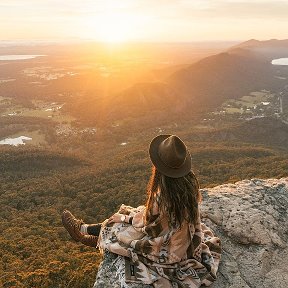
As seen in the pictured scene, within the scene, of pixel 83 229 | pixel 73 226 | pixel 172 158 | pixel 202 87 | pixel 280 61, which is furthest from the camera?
pixel 280 61

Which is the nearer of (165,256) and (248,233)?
(165,256)

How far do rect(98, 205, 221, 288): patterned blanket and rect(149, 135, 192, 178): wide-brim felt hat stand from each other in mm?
614

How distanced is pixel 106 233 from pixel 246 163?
2957 centimetres

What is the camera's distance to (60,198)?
2755 cm

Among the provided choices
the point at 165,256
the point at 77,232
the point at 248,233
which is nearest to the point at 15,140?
the point at 77,232

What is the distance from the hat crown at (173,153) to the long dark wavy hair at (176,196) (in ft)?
0.78

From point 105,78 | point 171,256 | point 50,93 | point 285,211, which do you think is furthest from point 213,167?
point 105,78

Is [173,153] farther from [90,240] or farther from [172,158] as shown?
[90,240]

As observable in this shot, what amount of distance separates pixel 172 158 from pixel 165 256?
1332mm

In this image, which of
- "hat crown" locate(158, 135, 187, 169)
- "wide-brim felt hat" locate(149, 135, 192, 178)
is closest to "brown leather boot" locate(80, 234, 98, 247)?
"wide-brim felt hat" locate(149, 135, 192, 178)

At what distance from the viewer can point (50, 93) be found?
4951 inches

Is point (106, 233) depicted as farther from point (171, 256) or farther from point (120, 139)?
point (120, 139)

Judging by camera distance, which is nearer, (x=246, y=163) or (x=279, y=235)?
(x=279, y=235)

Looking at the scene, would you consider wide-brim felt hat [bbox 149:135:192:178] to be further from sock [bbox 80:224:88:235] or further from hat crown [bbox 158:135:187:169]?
sock [bbox 80:224:88:235]
